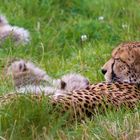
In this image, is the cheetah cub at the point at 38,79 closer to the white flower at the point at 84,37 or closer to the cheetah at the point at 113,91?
the cheetah at the point at 113,91

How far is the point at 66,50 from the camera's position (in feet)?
27.7

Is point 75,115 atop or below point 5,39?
below

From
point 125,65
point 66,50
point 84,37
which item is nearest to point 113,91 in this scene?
point 125,65

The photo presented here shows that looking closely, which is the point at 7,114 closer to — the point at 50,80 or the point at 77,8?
the point at 50,80

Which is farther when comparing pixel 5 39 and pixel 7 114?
pixel 5 39

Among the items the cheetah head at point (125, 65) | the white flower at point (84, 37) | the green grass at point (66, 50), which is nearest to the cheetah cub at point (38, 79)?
the green grass at point (66, 50)

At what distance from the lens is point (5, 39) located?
808 centimetres

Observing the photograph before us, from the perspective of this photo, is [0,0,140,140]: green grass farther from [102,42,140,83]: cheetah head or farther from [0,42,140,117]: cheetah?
[102,42,140,83]: cheetah head

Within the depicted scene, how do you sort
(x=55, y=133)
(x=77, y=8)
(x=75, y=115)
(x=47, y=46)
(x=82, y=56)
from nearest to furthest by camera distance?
(x=55, y=133) → (x=75, y=115) → (x=82, y=56) → (x=47, y=46) → (x=77, y=8)

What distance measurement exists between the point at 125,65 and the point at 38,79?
2.87ft

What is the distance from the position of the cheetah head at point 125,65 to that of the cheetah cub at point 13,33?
2108mm

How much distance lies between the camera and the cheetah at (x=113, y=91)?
5.27m

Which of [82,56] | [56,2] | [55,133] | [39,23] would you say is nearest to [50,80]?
[82,56]

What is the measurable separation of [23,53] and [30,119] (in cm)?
298
